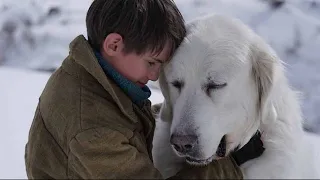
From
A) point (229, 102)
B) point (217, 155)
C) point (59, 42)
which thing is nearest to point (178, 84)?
point (229, 102)

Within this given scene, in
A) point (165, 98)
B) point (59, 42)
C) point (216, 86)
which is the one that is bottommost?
point (59, 42)

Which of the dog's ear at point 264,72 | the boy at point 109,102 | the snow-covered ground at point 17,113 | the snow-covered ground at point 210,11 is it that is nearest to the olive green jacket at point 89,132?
the boy at point 109,102

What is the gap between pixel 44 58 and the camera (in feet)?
19.3

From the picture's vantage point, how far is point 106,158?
179 cm

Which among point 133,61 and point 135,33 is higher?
point 135,33

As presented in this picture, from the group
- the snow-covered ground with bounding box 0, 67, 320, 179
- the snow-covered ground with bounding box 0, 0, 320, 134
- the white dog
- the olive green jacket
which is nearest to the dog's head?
the white dog

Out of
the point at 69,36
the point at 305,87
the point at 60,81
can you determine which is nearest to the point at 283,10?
the point at 305,87

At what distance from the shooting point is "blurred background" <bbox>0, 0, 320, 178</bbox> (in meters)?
4.15

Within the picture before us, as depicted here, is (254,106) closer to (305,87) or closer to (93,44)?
(93,44)

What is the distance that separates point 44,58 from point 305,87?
297cm

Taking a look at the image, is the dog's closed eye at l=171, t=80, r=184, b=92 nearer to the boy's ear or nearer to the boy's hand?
the boy's ear

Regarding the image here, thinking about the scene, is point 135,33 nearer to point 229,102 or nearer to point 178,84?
point 178,84

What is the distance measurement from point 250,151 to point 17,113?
2.58 meters

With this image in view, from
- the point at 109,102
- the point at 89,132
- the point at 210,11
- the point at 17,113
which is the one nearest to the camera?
the point at 89,132
